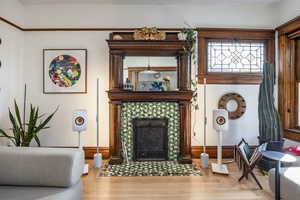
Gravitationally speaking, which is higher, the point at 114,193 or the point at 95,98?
the point at 95,98

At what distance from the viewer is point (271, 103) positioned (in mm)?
3240

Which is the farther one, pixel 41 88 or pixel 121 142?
pixel 41 88

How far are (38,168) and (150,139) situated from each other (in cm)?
215

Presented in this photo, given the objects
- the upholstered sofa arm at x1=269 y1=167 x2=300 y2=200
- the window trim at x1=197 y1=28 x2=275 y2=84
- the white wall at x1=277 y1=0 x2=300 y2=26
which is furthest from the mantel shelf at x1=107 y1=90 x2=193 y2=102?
the white wall at x1=277 y1=0 x2=300 y2=26

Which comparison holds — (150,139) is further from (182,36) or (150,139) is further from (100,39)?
(100,39)

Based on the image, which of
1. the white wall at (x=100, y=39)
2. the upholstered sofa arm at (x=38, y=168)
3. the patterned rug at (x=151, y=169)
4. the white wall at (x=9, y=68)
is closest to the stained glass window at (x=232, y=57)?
the white wall at (x=100, y=39)

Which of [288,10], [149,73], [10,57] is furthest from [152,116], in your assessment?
[288,10]

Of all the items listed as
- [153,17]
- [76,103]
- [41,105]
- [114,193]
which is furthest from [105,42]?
[114,193]

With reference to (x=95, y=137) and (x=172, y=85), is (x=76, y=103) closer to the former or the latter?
(x=95, y=137)

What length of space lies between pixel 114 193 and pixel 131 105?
152cm

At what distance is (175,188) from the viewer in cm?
258

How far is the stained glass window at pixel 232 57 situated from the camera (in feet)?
12.7

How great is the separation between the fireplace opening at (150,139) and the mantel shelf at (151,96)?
375 millimetres

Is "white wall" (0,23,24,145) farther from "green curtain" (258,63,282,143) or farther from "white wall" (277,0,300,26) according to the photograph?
"white wall" (277,0,300,26)
